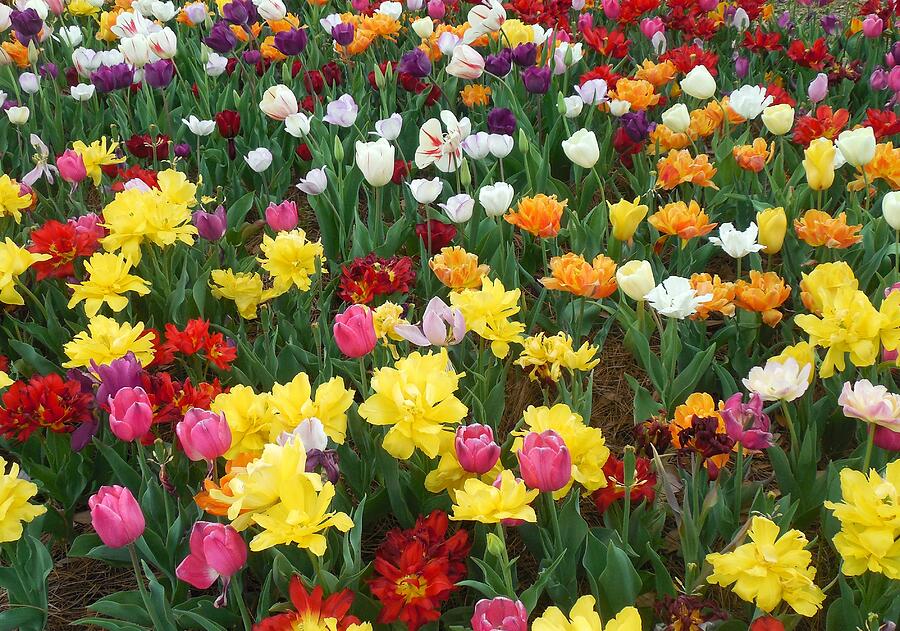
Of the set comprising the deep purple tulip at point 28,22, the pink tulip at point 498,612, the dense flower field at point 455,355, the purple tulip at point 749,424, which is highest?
the deep purple tulip at point 28,22

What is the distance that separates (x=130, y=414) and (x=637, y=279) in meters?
0.91

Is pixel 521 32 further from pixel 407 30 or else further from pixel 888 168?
pixel 888 168

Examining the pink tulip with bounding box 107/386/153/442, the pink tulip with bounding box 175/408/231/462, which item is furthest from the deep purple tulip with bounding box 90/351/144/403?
the pink tulip with bounding box 175/408/231/462

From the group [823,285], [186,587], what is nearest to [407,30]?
[823,285]

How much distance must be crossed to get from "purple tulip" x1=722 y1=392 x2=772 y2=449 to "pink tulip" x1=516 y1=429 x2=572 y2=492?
0.29 metres

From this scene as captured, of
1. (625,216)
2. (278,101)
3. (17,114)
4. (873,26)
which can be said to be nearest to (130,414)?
(625,216)

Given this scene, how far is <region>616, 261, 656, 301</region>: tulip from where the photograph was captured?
159cm

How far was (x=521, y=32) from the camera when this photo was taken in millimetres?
3236

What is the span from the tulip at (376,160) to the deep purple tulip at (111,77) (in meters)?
1.25

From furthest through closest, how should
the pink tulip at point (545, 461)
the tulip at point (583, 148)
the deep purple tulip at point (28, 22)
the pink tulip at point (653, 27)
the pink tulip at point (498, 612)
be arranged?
1. the pink tulip at point (653, 27)
2. the deep purple tulip at point (28, 22)
3. the tulip at point (583, 148)
4. the pink tulip at point (545, 461)
5. the pink tulip at point (498, 612)

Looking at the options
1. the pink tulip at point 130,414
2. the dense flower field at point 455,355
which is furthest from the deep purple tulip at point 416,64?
the pink tulip at point 130,414

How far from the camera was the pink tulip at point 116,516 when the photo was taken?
1122 millimetres

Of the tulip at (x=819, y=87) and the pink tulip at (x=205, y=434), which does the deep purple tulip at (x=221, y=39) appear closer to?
the tulip at (x=819, y=87)

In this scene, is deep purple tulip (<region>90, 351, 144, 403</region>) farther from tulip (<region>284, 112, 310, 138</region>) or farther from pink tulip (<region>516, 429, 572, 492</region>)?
tulip (<region>284, 112, 310, 138</region>)
